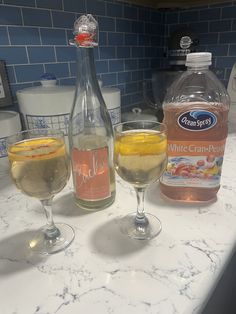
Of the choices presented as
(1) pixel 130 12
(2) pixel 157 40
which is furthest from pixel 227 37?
(1) pixel 130 12

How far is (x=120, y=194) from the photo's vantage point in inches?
21.4

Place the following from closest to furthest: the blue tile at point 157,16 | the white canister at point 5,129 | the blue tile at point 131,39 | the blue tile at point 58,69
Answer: the white canister at point 5,129 < the blue tile at point 58,69 < the blue tile at point 131,39 < the blue tile at point 157,16

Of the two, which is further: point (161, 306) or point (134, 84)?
point (134, 84)

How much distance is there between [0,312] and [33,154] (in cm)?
19

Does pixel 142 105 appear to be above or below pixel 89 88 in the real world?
below

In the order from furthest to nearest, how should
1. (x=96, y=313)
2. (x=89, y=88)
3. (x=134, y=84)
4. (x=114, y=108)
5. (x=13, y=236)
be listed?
(x=134, y=84) → (x=114, y=108) → (x=89, y=88) → (x=13, y=236) → (x=96, y=313)

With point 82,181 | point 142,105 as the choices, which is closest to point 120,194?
point 82,181

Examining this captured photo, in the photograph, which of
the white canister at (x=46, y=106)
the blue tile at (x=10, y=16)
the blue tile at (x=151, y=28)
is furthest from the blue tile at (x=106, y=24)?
the white canister at (x=46, y=106)

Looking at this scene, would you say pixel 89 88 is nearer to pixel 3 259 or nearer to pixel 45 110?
pixel 45 110

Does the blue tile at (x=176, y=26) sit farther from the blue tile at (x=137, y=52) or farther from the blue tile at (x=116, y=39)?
the blue tile at (x=116, y=39)

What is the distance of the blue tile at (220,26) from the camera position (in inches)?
42.5

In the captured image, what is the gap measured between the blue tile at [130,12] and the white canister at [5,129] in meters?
Result: 0.66

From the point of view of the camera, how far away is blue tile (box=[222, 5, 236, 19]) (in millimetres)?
1059

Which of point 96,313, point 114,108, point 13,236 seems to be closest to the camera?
point 96,313
